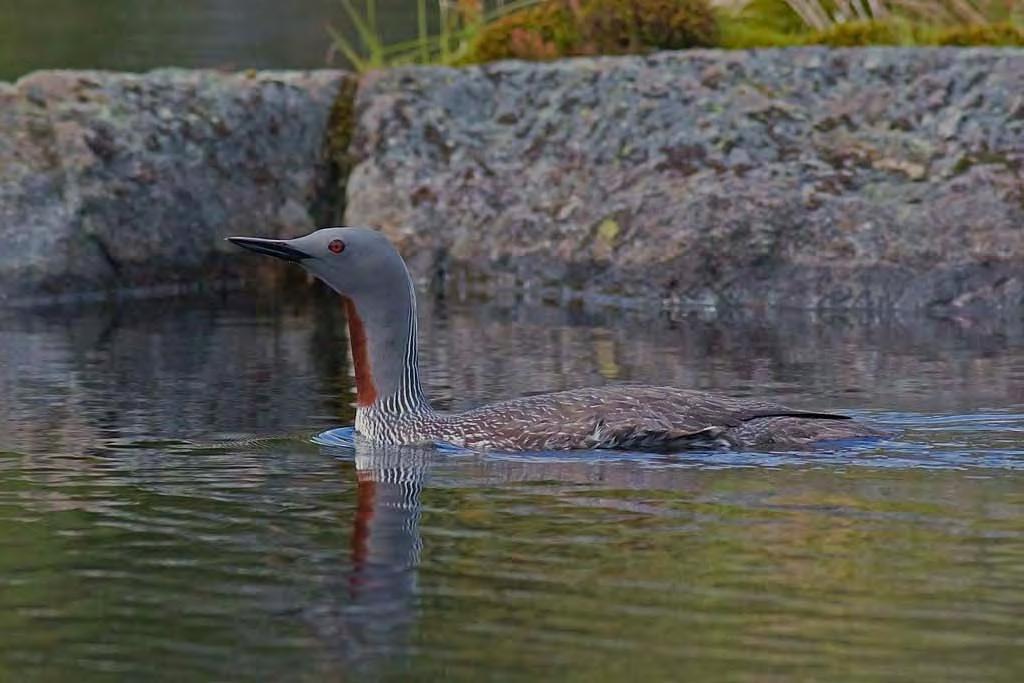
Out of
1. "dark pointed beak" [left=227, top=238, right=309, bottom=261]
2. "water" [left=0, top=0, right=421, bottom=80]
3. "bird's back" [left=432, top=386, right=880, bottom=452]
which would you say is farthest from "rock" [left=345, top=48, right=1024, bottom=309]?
"dark pointed beak" [left=227, top=238, right=309, bottom=261]

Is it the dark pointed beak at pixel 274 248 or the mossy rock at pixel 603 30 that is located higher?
the mossy rock at pixel 603 30

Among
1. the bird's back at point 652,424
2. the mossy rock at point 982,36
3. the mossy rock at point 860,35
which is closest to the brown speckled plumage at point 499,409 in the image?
the bird's back at point 652,424

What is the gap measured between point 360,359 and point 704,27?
6325 millimetres

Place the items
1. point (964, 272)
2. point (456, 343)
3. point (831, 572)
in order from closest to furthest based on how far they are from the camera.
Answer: point (831, 572) → point (456, 343) → point (964, 272)

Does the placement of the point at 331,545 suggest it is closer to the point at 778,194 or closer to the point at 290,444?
the point at 290,444

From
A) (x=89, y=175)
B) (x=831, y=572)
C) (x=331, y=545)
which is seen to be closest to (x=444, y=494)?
(x=331, y=545)

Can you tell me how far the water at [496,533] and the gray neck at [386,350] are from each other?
23 centimetres

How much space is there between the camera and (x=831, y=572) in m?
5.88

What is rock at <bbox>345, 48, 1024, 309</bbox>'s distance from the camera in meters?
12.4

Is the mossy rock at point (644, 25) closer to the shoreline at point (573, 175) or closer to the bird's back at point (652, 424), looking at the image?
the shoreline at point (573, 175)

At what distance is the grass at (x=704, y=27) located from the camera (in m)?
14.0

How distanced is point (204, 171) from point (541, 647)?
9148mm

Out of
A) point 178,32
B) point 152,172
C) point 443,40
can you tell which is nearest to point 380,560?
point 152,172

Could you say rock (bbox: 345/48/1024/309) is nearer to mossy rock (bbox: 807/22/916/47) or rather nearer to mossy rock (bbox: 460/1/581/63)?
mossy rock (bbox: 460/1/581/63)
